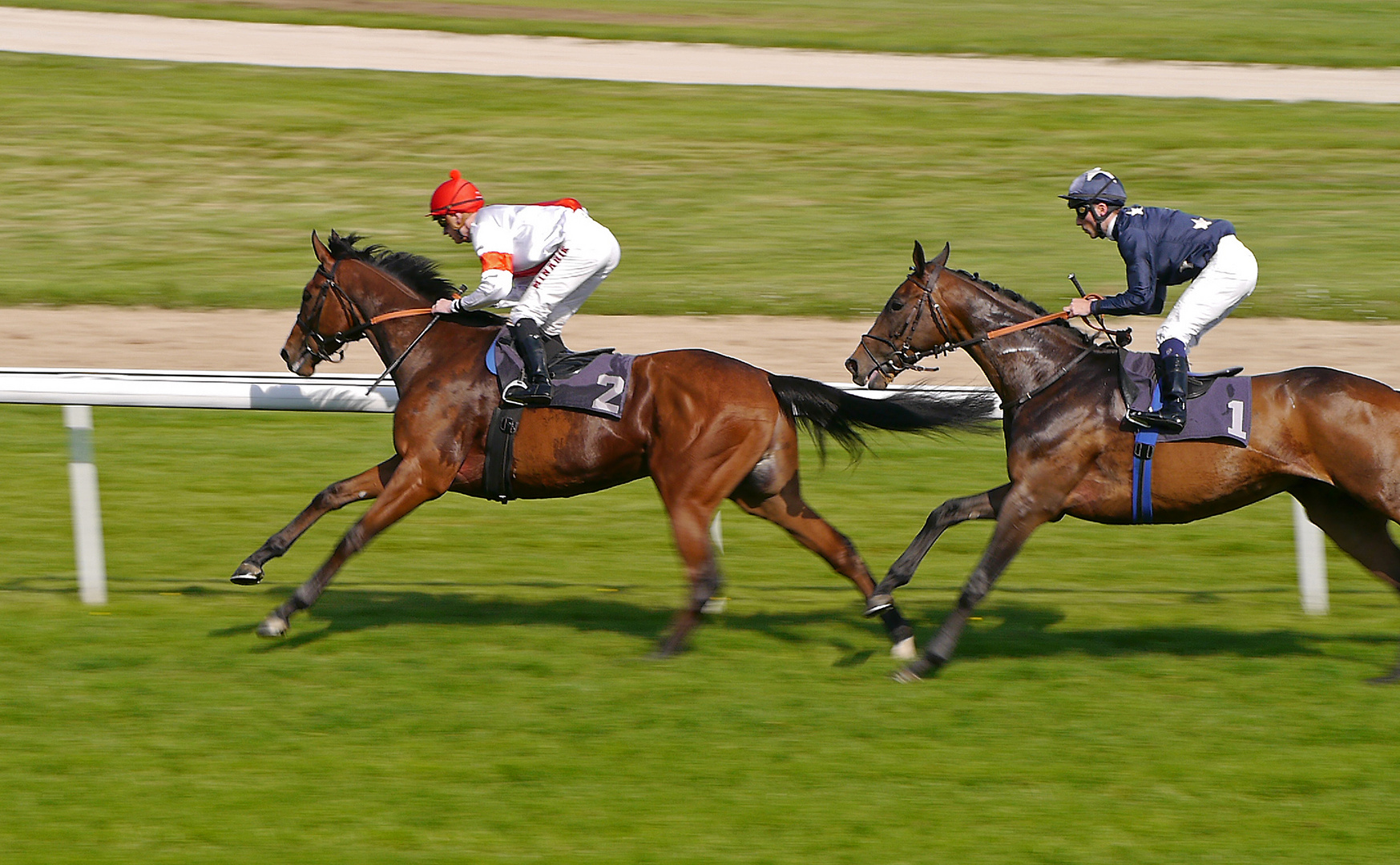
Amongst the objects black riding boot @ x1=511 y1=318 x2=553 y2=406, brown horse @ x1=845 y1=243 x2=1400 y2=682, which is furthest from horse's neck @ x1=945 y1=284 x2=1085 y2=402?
black riding boot @ x1=511 y1=318 x2=553 y2=406

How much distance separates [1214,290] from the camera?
6395 mm

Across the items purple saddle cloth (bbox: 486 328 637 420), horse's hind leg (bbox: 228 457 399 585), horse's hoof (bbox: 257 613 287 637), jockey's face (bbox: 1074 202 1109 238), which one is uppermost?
jockey's face (bbox: 1074 202 1109 238)

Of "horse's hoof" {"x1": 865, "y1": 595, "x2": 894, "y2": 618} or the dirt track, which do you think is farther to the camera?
the dirt track

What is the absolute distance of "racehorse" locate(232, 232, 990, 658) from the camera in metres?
6.53

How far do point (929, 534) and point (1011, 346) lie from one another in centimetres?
84

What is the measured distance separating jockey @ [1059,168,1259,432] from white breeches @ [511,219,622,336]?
A: 1.97m

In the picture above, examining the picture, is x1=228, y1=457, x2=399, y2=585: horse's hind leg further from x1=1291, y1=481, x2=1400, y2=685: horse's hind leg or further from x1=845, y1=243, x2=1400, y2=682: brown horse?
x1=1291, y1=481, x2=1400, y2=685: horse's hind leg

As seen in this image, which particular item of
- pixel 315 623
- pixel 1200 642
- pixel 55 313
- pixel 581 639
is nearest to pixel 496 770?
pixel 581 639

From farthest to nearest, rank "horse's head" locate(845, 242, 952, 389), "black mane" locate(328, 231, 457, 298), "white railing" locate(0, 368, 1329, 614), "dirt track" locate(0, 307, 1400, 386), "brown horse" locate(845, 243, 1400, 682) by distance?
1. "dirt track" locate(0, 307, 1400, 386)
2. "black mane" locate(328, 231, 457, 298)
3. "white railing" locate(0, 368, 1329, 614)
4. "horse's head" locate(845, 242, 952, 389)
5. "brown horse" locate(845, 243, 1400, 682)

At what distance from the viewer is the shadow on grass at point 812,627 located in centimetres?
670

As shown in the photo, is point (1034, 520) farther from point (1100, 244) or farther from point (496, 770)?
point (1100, 244)

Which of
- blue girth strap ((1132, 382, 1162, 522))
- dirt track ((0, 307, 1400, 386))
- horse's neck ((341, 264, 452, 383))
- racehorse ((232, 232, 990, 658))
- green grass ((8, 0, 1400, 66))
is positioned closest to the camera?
blue girth strap ((1132, 382, 1162, 522))

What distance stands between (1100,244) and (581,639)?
11944mm

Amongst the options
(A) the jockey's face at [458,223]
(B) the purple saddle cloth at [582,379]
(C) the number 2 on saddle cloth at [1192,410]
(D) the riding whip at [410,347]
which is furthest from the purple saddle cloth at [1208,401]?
(D) the riding whip at [410,347]
